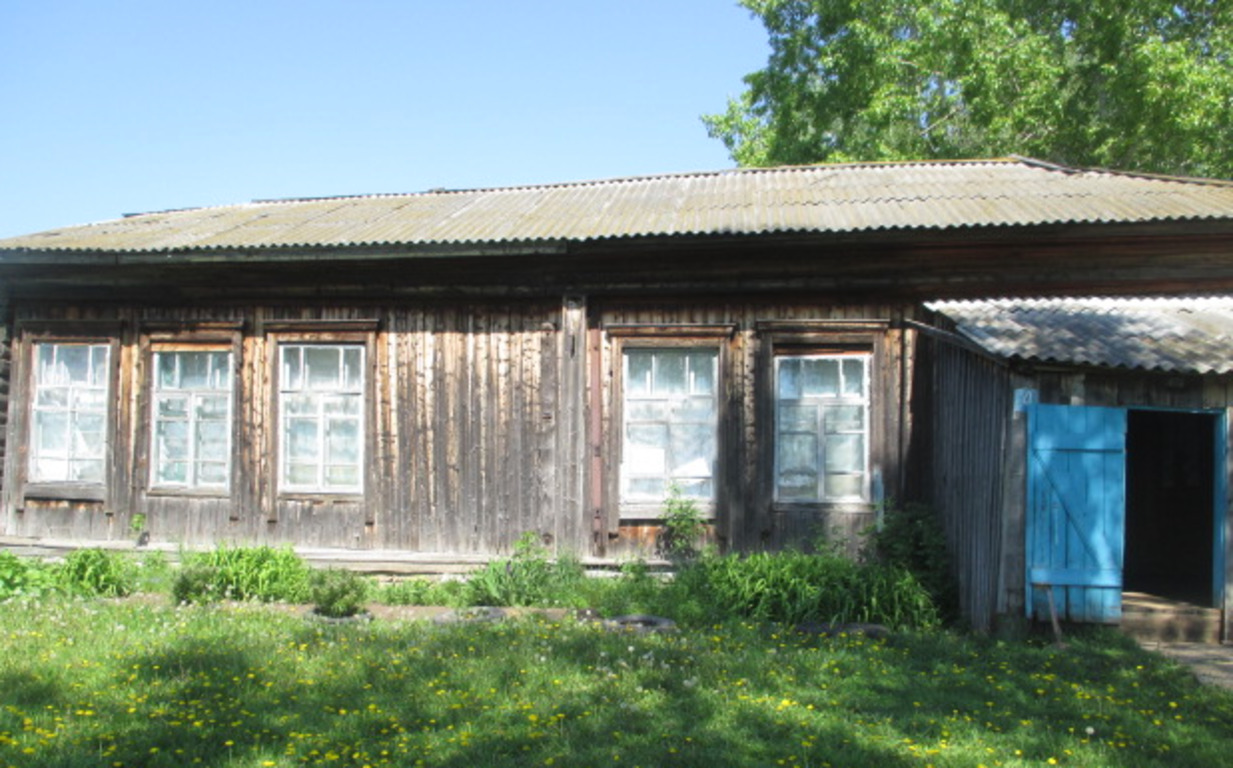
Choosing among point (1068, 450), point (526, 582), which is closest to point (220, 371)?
point (526, 582)

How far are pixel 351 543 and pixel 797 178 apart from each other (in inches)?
265

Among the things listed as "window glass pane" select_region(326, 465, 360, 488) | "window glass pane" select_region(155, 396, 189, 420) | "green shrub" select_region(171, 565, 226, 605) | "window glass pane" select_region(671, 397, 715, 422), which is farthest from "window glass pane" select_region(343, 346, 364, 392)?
"window glass pane" select_region(671, 397, 715, 422)

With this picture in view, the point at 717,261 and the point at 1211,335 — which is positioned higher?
the point at 717,261

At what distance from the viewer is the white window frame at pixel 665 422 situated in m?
8.67

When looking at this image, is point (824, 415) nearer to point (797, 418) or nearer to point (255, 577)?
point (797, 418)

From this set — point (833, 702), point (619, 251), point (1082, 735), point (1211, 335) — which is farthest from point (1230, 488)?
point (619, 251)

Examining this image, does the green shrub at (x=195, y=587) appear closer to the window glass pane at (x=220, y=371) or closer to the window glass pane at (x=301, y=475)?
the window glass pane at (x=301, y=475)

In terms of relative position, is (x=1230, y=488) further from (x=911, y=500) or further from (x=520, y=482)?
(x=520, y=482)

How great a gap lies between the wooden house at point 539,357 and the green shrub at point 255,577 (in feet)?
3.91

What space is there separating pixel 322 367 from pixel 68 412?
2.93 metres

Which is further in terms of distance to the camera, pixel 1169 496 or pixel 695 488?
pixel 1169 496

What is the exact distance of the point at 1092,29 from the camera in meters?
18.2

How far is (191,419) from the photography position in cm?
958

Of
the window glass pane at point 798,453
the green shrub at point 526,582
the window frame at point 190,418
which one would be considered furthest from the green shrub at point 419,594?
the window glass pane at point 798,453
